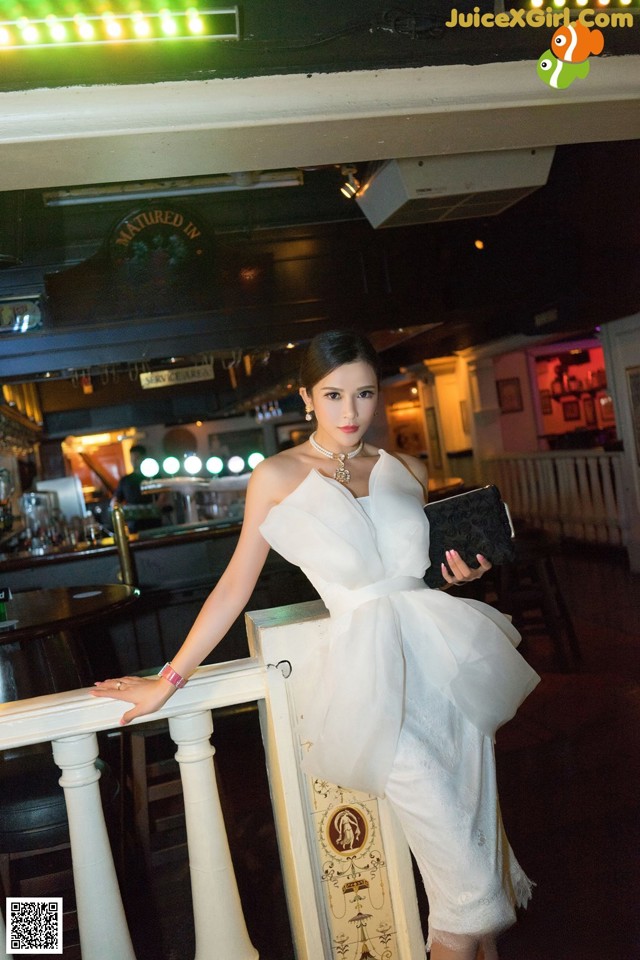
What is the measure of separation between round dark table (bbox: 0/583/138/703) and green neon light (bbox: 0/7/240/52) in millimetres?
2069

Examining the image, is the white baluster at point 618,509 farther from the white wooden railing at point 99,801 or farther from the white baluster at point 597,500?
the white wooden railing at point 99,801

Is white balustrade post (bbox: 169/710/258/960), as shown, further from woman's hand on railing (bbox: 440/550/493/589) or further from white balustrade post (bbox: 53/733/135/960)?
woman's hand on railing (bbox: 440/550/493/589)

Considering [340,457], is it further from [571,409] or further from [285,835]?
[571,409]

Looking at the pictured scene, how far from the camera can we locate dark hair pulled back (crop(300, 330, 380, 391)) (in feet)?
6.80

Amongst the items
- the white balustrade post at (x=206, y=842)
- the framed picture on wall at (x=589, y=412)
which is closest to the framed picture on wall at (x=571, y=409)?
the framed picture on wall at (x=589, y=412)

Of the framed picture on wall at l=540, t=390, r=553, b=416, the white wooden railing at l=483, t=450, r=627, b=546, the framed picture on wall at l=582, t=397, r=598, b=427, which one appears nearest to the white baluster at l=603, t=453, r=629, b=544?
the white wooden railing at l=483, t=450, r=627, b=546

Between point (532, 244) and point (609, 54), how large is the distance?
4713mm

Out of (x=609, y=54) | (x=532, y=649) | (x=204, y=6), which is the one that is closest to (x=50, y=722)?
(x=204, y=6)

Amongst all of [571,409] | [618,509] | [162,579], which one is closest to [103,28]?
[162,579]

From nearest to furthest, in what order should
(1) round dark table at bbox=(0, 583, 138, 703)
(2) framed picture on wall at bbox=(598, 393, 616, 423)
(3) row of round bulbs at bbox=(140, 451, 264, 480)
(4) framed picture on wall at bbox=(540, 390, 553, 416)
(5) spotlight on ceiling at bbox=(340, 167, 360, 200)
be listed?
(1) round dark table at bbox=(0, 583, 138, 703), (5) spotlight on ceiling at bbox=(340, 167, 360, 200), (3) row of round bulbs at bbox=(140, 451, 264, 480), (2) framed picture on wall at bbox=(598, 393, 616, 423), (4) framed picture on wall at bbox=(540, 390, 553, 416)

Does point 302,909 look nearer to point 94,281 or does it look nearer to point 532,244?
point 94,281

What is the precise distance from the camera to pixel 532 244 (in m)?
6.69

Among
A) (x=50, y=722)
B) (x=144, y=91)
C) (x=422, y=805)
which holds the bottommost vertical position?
(x=422, y=805)

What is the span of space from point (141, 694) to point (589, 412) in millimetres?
14416
